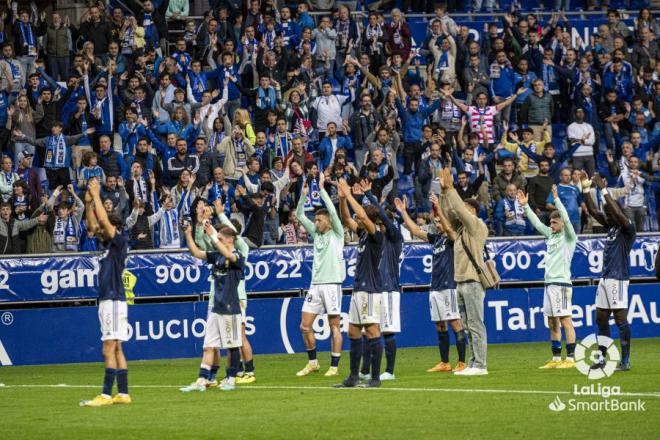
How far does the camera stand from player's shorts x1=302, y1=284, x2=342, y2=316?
20.5m

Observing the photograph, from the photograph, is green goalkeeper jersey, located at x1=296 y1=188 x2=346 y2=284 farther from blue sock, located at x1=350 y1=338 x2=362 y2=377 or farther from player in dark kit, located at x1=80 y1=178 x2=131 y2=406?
player in dark kit, located at x1=80 y1=178 x2=131 y2=406

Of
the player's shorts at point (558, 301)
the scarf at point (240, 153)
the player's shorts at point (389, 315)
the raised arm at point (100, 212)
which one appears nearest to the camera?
the raised arm at point (100, 212)

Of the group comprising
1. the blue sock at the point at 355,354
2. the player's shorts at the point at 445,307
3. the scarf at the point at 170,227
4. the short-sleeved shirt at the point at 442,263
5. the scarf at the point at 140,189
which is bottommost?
the blue sock at the point at 355,354

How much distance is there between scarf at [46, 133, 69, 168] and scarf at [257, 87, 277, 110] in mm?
4780

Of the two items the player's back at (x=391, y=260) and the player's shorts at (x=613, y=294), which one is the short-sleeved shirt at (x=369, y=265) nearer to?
the player's back at (x=391, y=260)

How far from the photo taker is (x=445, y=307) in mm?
20516

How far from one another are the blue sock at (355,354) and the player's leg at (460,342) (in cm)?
276

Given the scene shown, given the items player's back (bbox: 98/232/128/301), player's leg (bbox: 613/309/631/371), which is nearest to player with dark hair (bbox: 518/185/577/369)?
player's leg (bbox: 613/309/631/371)

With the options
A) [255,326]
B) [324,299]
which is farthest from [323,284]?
[255,326]

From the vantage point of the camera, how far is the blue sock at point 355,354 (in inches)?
685

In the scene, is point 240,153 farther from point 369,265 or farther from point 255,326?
point 369,265

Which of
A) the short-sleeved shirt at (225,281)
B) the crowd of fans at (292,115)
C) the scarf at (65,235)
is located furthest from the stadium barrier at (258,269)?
the short-sleeved shirt at (225,281)

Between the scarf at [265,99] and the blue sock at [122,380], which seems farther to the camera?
the scarf at [265,99]

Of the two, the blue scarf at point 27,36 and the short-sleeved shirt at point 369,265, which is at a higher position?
the blue scarf at point 27,36
